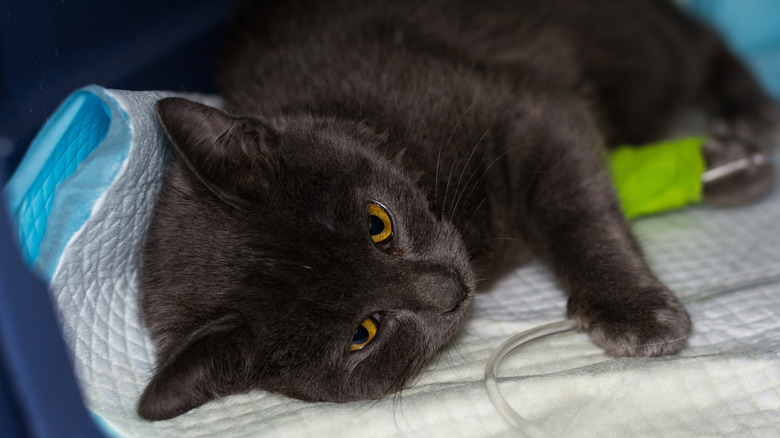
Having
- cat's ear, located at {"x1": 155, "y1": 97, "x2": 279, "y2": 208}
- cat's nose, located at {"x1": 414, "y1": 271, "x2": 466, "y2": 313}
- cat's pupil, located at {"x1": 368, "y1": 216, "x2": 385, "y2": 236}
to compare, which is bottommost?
cat's nose, located at {"x1": 414, "y1": 271, "x2": 466, "y2": 313}

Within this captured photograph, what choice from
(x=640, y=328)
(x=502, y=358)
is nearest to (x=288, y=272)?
(x=502, y=358)

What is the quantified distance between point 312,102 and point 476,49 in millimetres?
555

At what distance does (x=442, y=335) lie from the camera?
1.23 m

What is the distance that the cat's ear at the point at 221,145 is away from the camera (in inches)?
42.5

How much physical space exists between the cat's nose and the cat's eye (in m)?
0.09

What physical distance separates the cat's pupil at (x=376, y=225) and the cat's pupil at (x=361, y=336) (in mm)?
165

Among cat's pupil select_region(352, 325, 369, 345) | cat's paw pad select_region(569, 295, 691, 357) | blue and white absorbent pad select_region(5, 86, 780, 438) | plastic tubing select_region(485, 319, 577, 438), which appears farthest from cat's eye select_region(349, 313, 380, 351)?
cat's paw pad select_region(569, 295, 691, 357)

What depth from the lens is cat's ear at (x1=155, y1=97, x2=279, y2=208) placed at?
1.08 metres

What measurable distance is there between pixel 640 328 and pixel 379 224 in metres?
0.53

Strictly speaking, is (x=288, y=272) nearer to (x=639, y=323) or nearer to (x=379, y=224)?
(x=379, y=224)

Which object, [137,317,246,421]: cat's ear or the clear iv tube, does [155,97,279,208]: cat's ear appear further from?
the clear iv tube

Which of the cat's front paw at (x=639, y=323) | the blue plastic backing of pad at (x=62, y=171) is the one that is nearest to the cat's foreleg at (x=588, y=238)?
the cat's front paw at (x=639, y=323)

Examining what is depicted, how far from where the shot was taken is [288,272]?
1110 millimetres

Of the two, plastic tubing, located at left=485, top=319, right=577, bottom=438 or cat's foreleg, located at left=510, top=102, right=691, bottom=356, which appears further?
cat's foreleg, located at left=510, top=102, right=691, bottom=356
